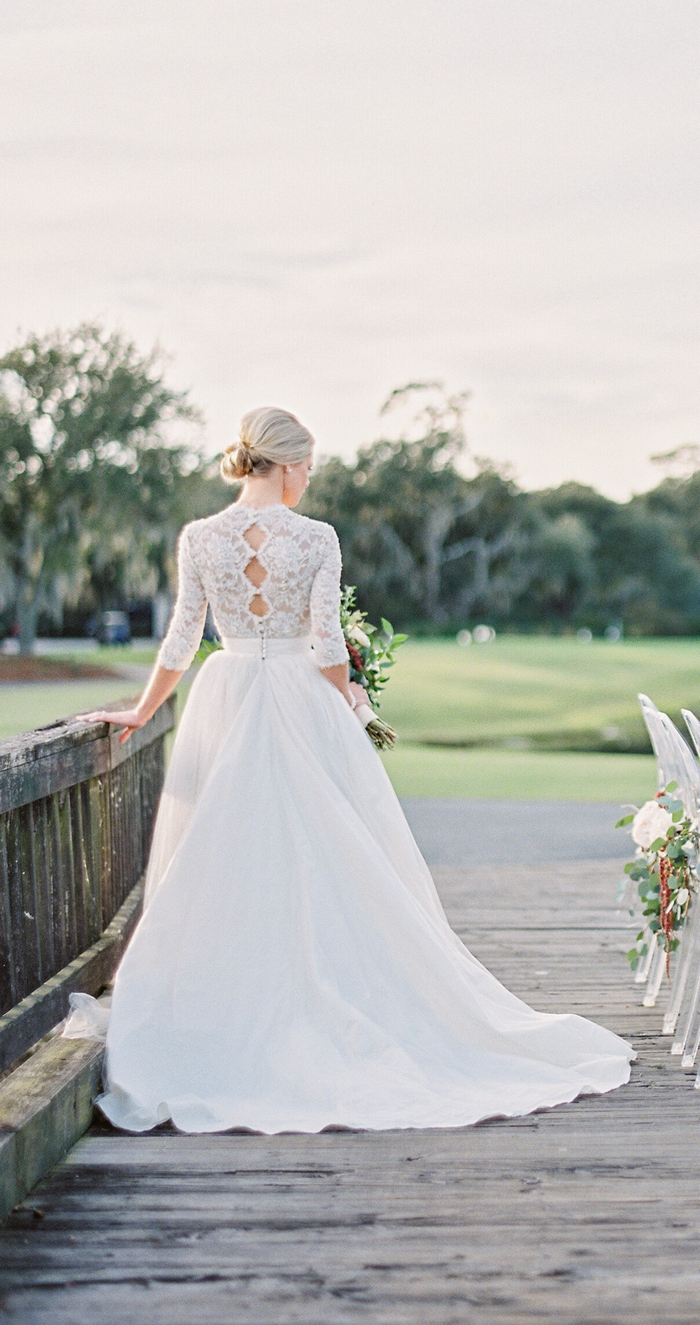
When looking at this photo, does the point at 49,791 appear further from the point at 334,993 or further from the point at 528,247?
the point at 528,247

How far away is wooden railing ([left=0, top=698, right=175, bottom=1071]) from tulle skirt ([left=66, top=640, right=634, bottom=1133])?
10.6 inches

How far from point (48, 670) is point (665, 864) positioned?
86.9ft

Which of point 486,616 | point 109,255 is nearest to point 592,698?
point 109,255

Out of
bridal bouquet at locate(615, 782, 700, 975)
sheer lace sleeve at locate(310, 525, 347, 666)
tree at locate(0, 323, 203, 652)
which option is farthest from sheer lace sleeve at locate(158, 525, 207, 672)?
tree at locate(0, 323, 203, 652)

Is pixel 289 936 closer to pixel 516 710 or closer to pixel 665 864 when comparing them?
pixel 665 864

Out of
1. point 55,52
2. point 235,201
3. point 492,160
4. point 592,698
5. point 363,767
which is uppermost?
point 235,201

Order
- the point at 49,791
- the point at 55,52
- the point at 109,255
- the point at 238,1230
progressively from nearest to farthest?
the point at 238,1230 < the point at 49,791 < the point at 55,52 < the point at 109,255

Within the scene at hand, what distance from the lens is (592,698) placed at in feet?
97.0

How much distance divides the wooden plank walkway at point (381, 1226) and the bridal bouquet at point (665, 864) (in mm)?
865

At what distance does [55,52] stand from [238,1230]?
35.8 ft

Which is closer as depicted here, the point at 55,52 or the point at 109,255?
the point at 55,52

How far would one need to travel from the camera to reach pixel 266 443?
3908 mm

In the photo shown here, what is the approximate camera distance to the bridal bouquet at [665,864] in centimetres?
446

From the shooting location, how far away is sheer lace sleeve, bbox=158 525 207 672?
4.01 meters
